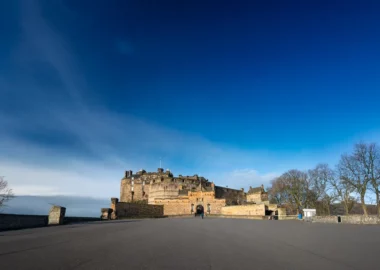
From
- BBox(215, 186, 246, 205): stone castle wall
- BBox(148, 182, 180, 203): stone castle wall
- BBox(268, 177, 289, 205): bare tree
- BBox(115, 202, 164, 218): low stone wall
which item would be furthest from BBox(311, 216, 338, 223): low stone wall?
BBox(215, 186, 246, 205): stone castle wall

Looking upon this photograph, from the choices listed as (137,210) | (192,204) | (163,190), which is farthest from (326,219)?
(163,190)

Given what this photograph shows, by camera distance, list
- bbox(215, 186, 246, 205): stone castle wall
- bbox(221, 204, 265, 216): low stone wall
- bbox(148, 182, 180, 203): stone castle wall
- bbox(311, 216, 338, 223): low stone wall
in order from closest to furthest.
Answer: bbox(311, 216, 338, 223): low stone wall < bbox(221, 204, 265, 216): low stone wall < bbox(148, 182, 180, 203): stone castle wall < bbox(215, 186, 246, 205): stone castle wall

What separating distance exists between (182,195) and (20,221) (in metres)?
54.4

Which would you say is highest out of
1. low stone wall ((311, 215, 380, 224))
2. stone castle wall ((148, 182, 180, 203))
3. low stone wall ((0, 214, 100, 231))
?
stone castle wall ((148, 182, 180, 203))

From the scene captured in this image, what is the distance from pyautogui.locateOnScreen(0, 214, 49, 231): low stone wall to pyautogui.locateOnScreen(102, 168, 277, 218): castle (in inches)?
1014

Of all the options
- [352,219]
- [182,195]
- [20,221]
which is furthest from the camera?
[182,195]

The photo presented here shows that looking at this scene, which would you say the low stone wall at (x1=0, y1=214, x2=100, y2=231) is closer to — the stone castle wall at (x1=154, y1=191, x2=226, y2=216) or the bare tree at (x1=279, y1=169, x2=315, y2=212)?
the stone castle wall at (x1=154, y1=191, x2=226, y2=216)

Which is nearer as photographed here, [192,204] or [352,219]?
[352,219]

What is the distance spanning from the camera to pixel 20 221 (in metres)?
17.7

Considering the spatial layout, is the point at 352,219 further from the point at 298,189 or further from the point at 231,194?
the point at 231,194

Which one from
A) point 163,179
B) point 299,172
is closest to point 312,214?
point 299,172

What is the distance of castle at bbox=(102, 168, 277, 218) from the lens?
65000 mm

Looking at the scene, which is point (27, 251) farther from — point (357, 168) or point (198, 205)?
point (198, 205)

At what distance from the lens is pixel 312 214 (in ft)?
108
